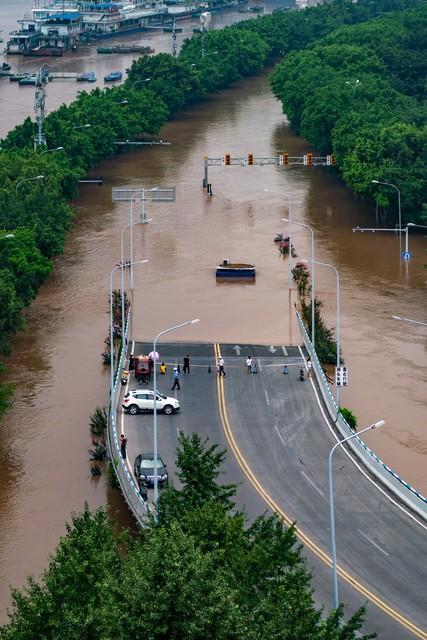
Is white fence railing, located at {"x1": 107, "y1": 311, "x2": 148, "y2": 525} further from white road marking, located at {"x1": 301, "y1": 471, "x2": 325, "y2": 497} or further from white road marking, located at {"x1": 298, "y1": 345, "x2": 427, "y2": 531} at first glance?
white road marking, located at {"x1": 298, "y1": 345, "x2": 427, "y2": 531}

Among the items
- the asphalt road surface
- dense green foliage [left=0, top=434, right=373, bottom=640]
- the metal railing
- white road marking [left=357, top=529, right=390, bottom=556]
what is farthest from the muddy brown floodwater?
dense green foliage [left=0, top=434, right=373, bottom=640]

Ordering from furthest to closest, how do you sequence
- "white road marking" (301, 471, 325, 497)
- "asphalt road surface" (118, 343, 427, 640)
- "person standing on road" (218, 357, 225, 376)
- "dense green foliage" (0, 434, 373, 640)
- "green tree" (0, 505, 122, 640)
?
"person standing on road" (218, 357, 225, 376) < "white road marking" (301, 471, 325, 497) < "asphalt road surface" (118, 343, 427, 640) < "green tree" (0, 505, 122, 640) < "dense green foliage" (0, 434, 373, 640)

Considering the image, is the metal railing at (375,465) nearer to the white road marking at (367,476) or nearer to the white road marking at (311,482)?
the white road marking at (367,476)

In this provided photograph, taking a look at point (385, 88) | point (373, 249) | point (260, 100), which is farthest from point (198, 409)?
point (260, 100)

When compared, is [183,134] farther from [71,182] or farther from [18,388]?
[18,388]

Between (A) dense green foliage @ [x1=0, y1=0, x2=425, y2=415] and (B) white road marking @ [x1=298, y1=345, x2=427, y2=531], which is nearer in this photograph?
(B) white road marking @ [x1=298, y1=345, x2=427, y2=531]

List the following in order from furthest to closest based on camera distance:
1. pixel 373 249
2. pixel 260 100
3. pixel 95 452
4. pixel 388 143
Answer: pixel 260 100 → pixel 388 143 → pixel 373 249 → pixel 95 452

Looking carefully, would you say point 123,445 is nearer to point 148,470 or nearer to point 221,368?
point 148,470
